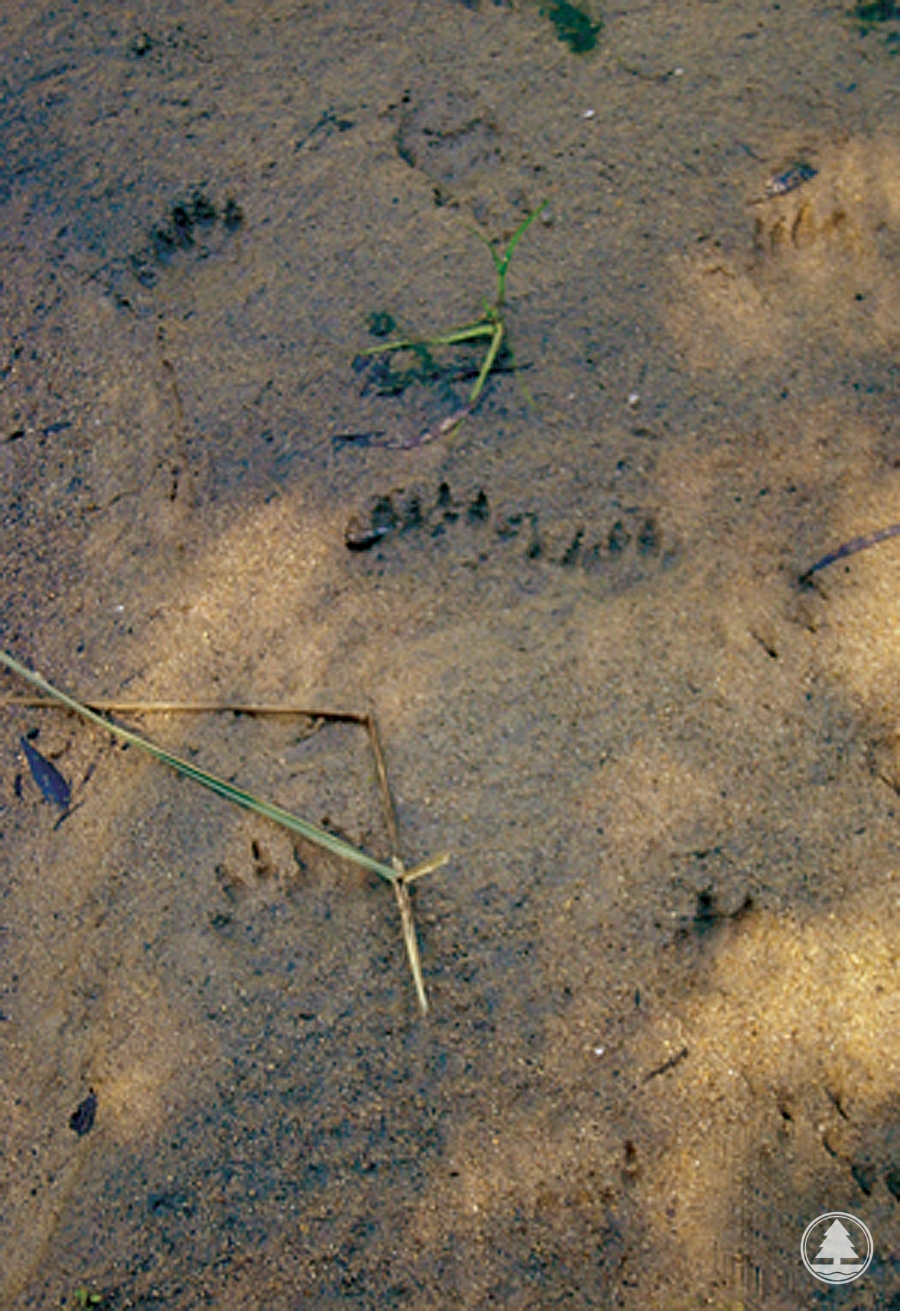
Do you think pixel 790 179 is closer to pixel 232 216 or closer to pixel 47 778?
pixel 232 216

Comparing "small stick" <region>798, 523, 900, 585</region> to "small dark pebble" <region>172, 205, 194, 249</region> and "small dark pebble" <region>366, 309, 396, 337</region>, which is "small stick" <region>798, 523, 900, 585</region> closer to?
"small dark pebble" <region>366, 309, 396, 337</region>

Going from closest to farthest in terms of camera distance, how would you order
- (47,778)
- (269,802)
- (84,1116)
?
1. (84,1116)
2. (269,802)
3. (47,778)

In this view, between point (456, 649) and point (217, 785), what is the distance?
37 cm

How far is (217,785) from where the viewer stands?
1.35 metres

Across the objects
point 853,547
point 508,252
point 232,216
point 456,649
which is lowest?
point 853,547

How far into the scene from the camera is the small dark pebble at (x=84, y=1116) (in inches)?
47.9

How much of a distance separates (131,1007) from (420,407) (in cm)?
95

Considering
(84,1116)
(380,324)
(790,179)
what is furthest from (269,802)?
(790,179)

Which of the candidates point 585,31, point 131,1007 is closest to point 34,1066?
point 131,1007

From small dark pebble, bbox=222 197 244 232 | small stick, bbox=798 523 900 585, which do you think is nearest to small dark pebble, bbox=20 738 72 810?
small dark pebble, bbox=222 197 244 232

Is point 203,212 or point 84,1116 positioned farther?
point 203,212

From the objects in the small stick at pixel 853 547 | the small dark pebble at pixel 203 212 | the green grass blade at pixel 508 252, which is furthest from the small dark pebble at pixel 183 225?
the small stick at pixel 853 547

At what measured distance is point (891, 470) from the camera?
1509 mm

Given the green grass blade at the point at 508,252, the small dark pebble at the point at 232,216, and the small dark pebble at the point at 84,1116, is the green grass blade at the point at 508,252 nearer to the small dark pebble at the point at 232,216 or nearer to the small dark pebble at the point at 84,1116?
the small dark pebble at the point at 232,216
